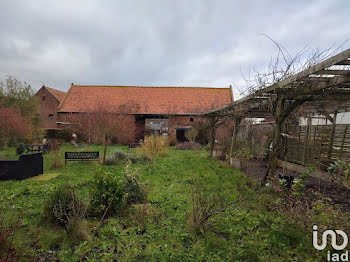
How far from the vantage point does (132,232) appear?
3.14 metres

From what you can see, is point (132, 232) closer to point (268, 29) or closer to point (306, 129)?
point (268, 29)

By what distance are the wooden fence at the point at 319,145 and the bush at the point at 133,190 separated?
4746mm

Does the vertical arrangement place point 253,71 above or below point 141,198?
above

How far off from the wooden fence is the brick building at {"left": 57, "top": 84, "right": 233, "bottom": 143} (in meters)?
10.7

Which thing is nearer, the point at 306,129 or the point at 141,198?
the point at 141,198

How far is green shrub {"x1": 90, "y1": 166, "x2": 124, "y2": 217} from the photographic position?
3.61 metres

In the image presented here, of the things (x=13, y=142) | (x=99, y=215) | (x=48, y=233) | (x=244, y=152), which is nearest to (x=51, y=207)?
(x=48, y=233)

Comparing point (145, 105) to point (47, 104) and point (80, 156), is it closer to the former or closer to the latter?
point (47, 104)

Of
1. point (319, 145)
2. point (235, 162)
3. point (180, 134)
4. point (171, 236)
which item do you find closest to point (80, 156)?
point (235, 162)

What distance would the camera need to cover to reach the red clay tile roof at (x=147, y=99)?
2044cm

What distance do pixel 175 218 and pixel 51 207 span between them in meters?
2.27

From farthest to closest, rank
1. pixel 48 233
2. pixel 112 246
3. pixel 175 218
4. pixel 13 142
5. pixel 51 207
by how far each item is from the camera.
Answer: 1. pixel 13 142
2. pixel 175 218
3. pixel 51 207
4. pixel 48 233
5. pixel 112 246

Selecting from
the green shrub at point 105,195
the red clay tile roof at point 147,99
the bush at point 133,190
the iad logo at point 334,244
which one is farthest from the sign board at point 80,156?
the red clay tile roof at point 147,99

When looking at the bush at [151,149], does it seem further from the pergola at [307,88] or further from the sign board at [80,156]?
the pergola at [307,88]
